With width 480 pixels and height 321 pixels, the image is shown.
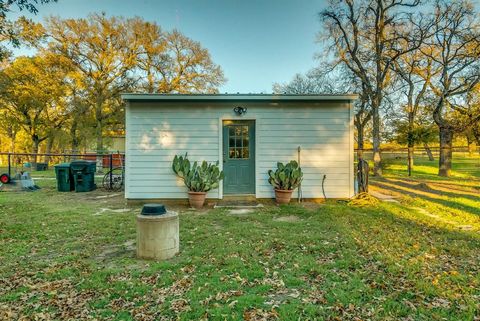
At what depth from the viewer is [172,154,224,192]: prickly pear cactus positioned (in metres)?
→ 6.85

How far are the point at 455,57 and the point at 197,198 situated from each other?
46.8ft

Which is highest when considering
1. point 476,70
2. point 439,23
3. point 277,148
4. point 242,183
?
point 439,23

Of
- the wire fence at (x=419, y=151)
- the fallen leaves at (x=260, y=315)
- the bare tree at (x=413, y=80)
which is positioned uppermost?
the bare tree at (x=413, y=80)

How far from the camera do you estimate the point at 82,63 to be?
65.3 feet

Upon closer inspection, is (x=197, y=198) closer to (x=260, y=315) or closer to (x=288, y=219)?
(x=288, y=219)

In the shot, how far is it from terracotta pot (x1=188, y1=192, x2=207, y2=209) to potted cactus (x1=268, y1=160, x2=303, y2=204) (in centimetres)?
167

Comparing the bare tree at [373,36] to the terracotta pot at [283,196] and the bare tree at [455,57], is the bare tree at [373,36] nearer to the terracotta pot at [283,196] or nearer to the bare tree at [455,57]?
the bare tree at [455,57]

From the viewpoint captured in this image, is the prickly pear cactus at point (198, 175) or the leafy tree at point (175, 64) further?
the leafy tree at point (175, 64)

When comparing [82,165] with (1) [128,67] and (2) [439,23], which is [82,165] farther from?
(2) [439,23]

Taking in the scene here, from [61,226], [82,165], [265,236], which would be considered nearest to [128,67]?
[82,165]

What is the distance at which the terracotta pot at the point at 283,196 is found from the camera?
23.0ft

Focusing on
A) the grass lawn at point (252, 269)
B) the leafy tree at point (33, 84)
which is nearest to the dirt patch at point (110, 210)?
the grass lawn at point (252, 269)

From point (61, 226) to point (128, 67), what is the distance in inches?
689

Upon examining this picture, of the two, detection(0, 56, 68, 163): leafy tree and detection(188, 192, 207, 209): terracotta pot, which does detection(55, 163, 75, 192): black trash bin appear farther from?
detection(0, 56, 68, 163): leafy tree
